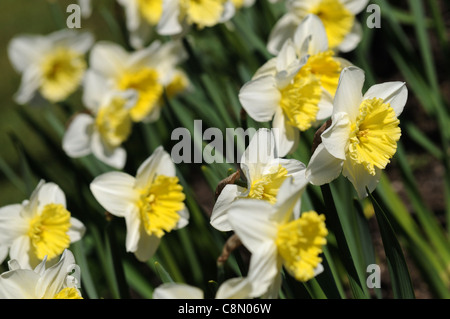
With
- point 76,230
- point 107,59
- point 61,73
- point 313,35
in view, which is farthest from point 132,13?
point 76,230

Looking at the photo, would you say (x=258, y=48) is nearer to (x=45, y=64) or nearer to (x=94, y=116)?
(x=94, y=116)

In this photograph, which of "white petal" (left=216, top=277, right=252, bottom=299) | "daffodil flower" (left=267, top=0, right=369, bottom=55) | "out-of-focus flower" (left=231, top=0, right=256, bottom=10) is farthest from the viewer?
"out-of-focus flower" (left=231, top=0, right=256, bottom=10)

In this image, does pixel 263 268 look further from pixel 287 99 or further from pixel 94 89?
pixel 94 89

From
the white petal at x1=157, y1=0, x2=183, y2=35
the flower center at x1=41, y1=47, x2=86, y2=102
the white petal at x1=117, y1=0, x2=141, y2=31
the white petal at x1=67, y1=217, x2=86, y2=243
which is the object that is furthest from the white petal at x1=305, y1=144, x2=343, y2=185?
the flower center at x1=41, y1=47, x2=86, y2=102

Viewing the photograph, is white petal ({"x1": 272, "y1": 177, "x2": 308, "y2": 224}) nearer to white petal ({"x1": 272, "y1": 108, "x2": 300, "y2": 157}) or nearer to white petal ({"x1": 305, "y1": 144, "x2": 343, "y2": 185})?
white petal ({"x1": 305, "y1": 144, "x2": 343, "y2": 185})

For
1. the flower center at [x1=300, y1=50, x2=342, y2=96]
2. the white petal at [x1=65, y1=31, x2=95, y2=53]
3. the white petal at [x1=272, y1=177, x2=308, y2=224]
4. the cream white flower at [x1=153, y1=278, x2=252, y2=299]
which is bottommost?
the cream white flower at [x1=153, y1=278, x2=252, y2=299]

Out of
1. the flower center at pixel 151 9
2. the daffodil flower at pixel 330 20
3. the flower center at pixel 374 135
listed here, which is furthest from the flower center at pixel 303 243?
the flower center at pixel 151 9

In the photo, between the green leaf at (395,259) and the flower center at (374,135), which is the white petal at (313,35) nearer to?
the flower center at (374,135)
